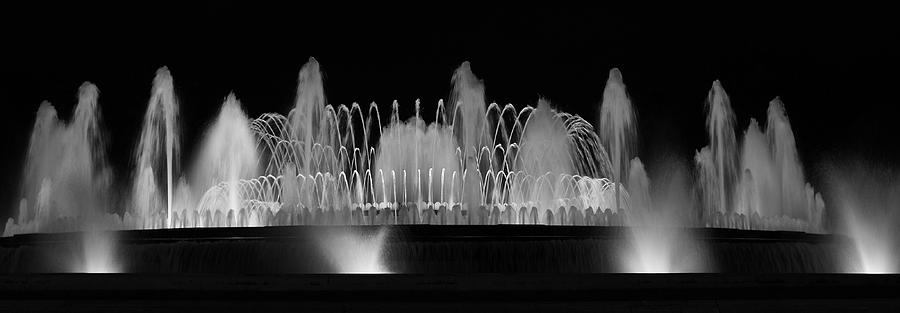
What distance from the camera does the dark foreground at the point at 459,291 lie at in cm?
1609

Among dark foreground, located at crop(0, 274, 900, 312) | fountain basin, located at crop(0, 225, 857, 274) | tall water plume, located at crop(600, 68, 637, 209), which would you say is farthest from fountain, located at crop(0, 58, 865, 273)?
dark foreground, located at crop(0, 274, 900, 312)

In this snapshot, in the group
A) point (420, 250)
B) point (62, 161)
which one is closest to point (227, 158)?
point (62, 161)

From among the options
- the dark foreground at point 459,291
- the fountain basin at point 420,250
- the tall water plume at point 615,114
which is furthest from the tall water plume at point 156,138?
the dark foreground at point 459,291

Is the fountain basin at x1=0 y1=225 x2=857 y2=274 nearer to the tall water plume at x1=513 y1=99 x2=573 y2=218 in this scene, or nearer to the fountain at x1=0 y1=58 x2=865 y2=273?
the fountain at x1=0 y1=58 x2=865 y2=273

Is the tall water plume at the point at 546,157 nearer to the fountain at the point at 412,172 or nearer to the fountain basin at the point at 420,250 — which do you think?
the fountain at the point at 412,172

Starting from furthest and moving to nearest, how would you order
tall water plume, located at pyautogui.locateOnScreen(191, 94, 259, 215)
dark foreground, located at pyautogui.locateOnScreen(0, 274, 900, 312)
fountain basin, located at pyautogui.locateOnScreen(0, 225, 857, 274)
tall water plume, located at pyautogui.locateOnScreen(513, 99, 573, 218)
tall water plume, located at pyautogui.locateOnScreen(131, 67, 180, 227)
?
tall water plume, located at pyautogui.locateOnScreen(513, 99, 573, 218)
tall water plume, located at pyautogui.locateOnScreen(191, 94, 259, 215)
tall water plume, located at pyautogui.locateOnScreen(131, 67, 180, 227)
fountain basin, located at pyautogui.locateOnScreen(0, 225, 857, 274)
dark foreground, located at pyautogui.locateOnScreen(0, 274, 900, 312)

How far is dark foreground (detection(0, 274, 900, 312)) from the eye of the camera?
16094 millimetres

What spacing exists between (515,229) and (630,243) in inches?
114

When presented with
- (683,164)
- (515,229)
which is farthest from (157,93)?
(683,164)

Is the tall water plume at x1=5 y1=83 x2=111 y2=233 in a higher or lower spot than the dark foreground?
higher

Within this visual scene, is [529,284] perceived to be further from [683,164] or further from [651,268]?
[683,164]

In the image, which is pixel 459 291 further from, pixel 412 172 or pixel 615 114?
pixel 412 172

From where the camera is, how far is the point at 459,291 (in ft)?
55.5

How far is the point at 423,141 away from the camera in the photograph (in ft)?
120
